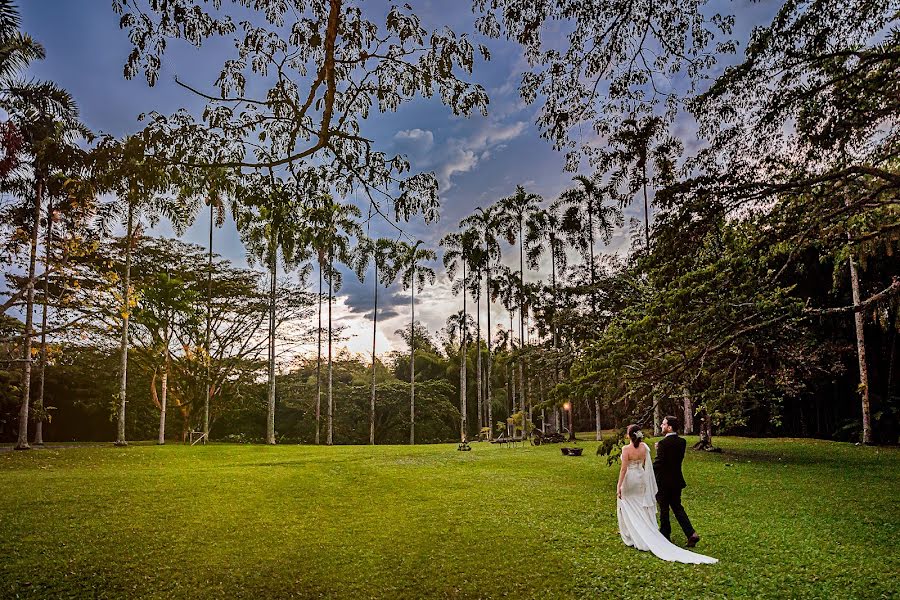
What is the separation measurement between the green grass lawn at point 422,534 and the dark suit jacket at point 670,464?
110 centimetres

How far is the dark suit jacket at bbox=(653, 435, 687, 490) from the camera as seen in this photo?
7719 mm

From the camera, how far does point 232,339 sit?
2947cm

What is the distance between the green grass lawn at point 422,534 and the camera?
6426mm

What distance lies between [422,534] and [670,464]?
4139 millimetres

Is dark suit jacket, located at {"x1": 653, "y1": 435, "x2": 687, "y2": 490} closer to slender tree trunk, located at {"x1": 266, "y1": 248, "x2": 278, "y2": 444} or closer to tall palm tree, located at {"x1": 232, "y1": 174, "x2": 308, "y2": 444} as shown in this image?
tall palm tree, located at {"x1": 232, "y1": 174, "x2": 308, "y2": 444}

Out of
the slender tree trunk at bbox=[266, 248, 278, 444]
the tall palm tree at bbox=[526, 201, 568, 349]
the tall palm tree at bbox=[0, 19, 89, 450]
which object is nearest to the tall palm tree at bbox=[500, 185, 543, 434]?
the tall palm tree at bbox=[526, 201, 568, 349]

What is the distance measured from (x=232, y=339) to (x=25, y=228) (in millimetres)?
11983

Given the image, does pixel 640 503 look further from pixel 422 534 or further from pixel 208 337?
pixel 208 337

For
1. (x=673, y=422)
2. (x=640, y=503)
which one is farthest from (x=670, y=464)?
(x=640, y=503)

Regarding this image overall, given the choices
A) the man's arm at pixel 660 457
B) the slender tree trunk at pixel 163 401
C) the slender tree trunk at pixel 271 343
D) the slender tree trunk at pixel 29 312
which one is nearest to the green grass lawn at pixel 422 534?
the man's arm at pixel 660 457

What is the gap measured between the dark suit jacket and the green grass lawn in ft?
3.60

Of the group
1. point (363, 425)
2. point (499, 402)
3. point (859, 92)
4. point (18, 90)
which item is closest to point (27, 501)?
point (18, 90)

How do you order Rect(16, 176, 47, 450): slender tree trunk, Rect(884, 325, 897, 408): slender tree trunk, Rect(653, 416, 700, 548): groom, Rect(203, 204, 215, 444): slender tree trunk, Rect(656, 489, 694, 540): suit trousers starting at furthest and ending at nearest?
Rect(203, 204, 215, 444): slender tree trunk
Rect(884, 325, 897, 408): slender tree trunk
Rect(16, 176, 47, 450): slender tree trunk
Rect(653, 416, 700, 548): groom
Rect(656, 489, 694, 540): suit trousers

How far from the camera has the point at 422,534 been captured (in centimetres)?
873
